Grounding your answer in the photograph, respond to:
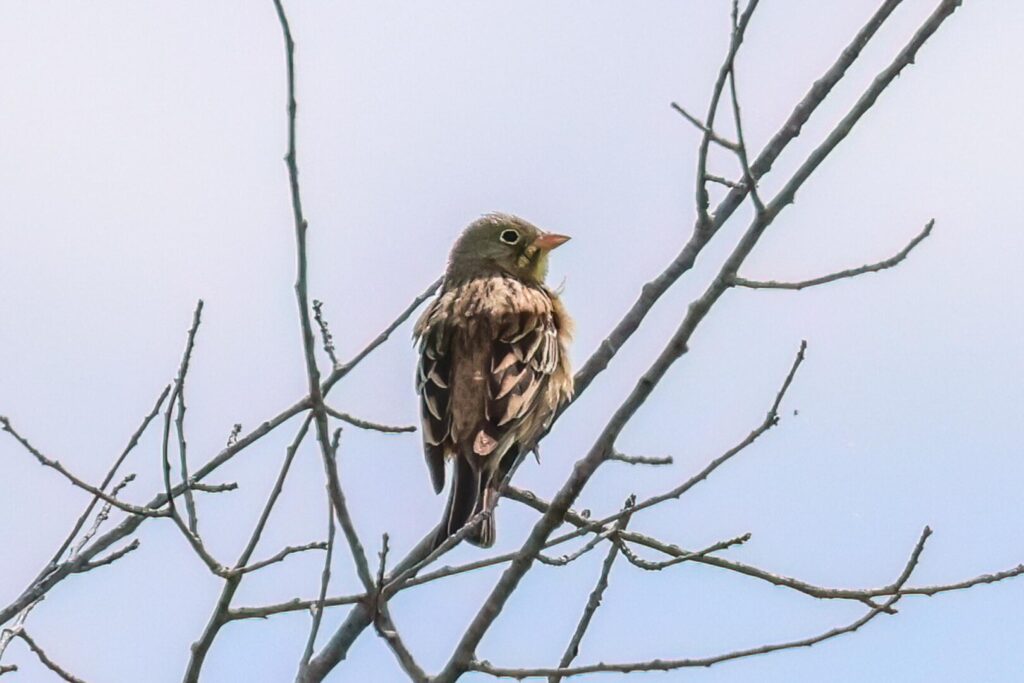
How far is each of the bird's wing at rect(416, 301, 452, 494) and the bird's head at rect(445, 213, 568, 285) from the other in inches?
32.2

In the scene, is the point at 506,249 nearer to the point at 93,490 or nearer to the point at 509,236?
the point at 509,236

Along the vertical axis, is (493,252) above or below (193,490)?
above

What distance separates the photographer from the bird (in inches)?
307

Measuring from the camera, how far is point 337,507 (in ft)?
15.3

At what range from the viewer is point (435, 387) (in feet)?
27.4

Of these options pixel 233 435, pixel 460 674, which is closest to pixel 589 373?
pixel 233 435

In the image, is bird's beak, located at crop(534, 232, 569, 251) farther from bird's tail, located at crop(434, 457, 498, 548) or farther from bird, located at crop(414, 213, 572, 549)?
bird's tail, located at crop(434, 457, 498, 548)

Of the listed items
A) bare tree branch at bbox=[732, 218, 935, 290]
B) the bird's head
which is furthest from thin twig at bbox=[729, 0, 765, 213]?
the bird's head

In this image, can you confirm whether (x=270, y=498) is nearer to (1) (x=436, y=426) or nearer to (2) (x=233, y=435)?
(2) (x=233, y=435)

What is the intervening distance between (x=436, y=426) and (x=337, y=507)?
3.41 m

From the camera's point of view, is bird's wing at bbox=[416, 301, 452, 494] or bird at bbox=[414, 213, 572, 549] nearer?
bird at bbox=[414, 213, 572, 549]

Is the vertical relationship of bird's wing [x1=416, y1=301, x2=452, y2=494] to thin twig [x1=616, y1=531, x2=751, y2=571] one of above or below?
above

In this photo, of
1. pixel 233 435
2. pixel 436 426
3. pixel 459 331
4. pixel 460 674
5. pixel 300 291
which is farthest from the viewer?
pixel 459 331

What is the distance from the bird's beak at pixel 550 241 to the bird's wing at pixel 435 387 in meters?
1.07
